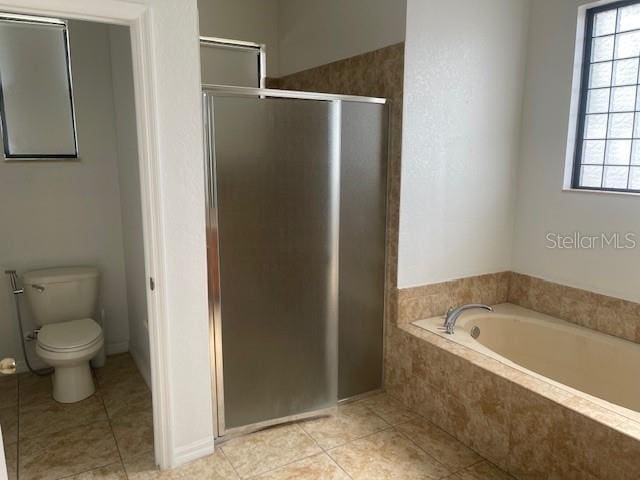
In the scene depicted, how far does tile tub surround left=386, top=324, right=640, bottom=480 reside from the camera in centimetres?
180

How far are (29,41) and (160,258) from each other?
1.81 metres

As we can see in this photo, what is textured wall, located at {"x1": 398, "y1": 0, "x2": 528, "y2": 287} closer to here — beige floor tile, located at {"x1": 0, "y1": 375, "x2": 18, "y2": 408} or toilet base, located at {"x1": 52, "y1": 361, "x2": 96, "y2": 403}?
toilet base, located at {"x1": 52, "y1": 361, "x2": 96, "y2": 403}

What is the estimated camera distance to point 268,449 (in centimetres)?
235

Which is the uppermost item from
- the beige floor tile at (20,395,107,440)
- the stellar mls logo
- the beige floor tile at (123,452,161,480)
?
the stellar mls logo

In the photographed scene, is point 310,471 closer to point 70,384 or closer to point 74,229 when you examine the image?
point 70,384

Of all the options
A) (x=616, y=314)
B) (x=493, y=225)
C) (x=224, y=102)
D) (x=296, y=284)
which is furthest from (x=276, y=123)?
(x=616, y=314)

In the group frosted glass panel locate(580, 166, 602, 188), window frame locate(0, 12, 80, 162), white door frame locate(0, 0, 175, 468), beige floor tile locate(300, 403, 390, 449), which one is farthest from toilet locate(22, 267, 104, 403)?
frosted glass panel locate(580, 166, 602, 188)

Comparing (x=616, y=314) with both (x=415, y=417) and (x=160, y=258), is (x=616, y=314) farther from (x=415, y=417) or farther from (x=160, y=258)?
(x=160, y=258)

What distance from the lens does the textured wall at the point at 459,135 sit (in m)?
2.58

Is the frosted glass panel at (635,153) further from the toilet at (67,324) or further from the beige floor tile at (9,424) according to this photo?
the beige floor tile at (9,424)

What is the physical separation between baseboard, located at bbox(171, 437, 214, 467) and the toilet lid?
0.91 m

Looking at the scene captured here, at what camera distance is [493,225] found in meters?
3.01

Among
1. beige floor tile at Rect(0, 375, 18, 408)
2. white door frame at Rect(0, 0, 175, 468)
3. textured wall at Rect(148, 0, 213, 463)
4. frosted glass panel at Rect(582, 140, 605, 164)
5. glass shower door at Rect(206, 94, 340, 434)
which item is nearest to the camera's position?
white door frame at Rect(0, 0, 175, 468)

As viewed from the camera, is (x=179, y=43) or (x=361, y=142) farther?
(x=361, y=142)
